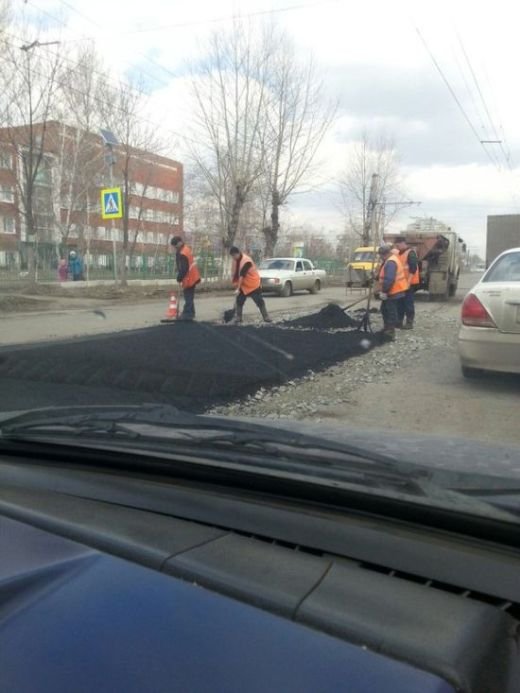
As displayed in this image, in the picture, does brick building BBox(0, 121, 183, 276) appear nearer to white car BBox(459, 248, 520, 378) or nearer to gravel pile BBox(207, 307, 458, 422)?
gravel pile BBox(207, 307, 458, 422)

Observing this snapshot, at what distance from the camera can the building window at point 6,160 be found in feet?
80.9

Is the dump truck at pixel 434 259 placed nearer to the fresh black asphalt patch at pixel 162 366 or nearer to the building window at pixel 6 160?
the fresh black asphalt patch at pixel 162 366

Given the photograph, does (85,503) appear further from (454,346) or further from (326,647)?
(454,346)

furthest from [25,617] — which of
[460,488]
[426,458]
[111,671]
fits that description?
[426,458]

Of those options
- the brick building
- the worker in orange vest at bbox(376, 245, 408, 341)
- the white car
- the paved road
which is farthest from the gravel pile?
the brick building

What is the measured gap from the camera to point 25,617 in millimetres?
1259

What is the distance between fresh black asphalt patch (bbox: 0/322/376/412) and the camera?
18.5 ft

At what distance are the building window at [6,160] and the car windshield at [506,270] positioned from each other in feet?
72.8

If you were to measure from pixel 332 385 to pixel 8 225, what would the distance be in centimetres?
4358

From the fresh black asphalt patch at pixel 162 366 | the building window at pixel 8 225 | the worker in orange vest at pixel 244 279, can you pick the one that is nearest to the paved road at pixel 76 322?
the worker in orange vest at pixel 244 279

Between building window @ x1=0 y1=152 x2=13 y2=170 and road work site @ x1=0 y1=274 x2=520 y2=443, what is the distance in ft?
55.3

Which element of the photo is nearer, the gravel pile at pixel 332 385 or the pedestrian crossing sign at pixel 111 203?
the gravel pile at pixel 332 385

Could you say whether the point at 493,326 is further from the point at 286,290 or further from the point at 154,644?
the point at 286,290

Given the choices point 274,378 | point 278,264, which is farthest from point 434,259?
point 274,378
